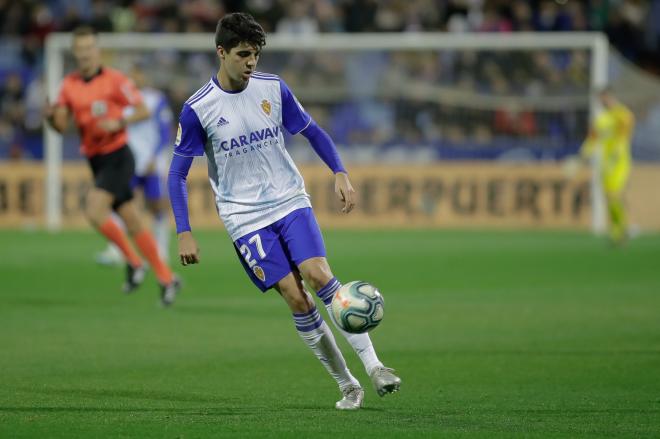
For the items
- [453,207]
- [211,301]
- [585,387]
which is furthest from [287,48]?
[585,387]

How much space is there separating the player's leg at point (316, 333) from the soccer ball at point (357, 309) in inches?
12.6

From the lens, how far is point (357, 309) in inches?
277

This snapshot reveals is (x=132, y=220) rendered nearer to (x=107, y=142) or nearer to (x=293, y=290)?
(x=107, y=142)

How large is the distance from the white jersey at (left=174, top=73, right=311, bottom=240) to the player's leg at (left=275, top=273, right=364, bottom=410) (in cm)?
40

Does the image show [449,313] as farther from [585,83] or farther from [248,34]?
[585,83]

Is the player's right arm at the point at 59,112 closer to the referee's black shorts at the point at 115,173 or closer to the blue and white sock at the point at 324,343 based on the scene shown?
the referee's black shorts at the point at 115,173

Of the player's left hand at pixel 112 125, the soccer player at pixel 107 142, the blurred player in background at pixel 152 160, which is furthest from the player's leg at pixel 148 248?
the blurred player in background at pixel 152 160

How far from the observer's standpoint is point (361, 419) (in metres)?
6.92

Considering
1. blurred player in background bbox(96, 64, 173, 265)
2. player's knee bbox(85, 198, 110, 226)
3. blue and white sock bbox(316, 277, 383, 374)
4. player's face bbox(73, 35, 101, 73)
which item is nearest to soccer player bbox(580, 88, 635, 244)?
blurred player in background bbox(96, 64, 173, 265)

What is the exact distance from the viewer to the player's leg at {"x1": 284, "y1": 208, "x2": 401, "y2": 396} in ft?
23.8

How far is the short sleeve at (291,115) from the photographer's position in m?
7.62

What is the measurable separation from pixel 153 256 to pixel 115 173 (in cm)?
91

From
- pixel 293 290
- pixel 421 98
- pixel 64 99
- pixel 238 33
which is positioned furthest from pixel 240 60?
pixel 421 98

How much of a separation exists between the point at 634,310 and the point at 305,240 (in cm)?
622
